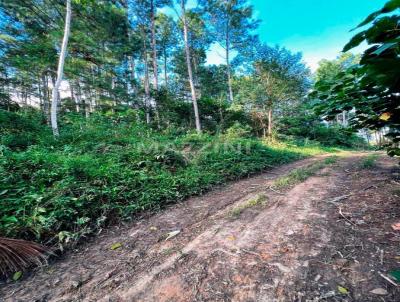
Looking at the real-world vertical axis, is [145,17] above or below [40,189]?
above

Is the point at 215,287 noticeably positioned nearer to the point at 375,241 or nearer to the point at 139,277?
the point at 139,277

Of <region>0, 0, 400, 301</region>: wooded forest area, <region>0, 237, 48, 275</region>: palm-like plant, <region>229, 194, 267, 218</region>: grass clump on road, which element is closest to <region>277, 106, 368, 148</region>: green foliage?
<region>0, 0, 400, 301</region>: wooded forest area

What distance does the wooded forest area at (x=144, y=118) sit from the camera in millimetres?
1605

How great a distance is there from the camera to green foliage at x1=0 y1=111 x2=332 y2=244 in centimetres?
251

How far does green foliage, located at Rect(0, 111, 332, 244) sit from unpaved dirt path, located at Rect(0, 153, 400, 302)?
46 cm

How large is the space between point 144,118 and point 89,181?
9.52 meters

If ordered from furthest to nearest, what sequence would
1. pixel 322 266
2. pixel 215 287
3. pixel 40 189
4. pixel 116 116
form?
pixel 116 116
pixel 40 189
pixel 322 266
pixel 215 287

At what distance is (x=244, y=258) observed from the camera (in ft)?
5.89

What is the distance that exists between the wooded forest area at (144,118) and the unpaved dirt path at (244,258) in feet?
0.37

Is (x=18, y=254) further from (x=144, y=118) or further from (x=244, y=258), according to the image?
(x=144, y=118)

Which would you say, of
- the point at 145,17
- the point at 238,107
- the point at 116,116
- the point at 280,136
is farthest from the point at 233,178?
the point at 145,17

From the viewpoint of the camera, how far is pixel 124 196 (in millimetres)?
3422

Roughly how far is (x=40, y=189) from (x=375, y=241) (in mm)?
4390

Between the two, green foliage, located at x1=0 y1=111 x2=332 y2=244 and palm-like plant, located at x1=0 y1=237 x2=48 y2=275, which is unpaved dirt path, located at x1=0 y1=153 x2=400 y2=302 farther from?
green foliage, located at x1=0 y1=111 x2=332 y2=244
